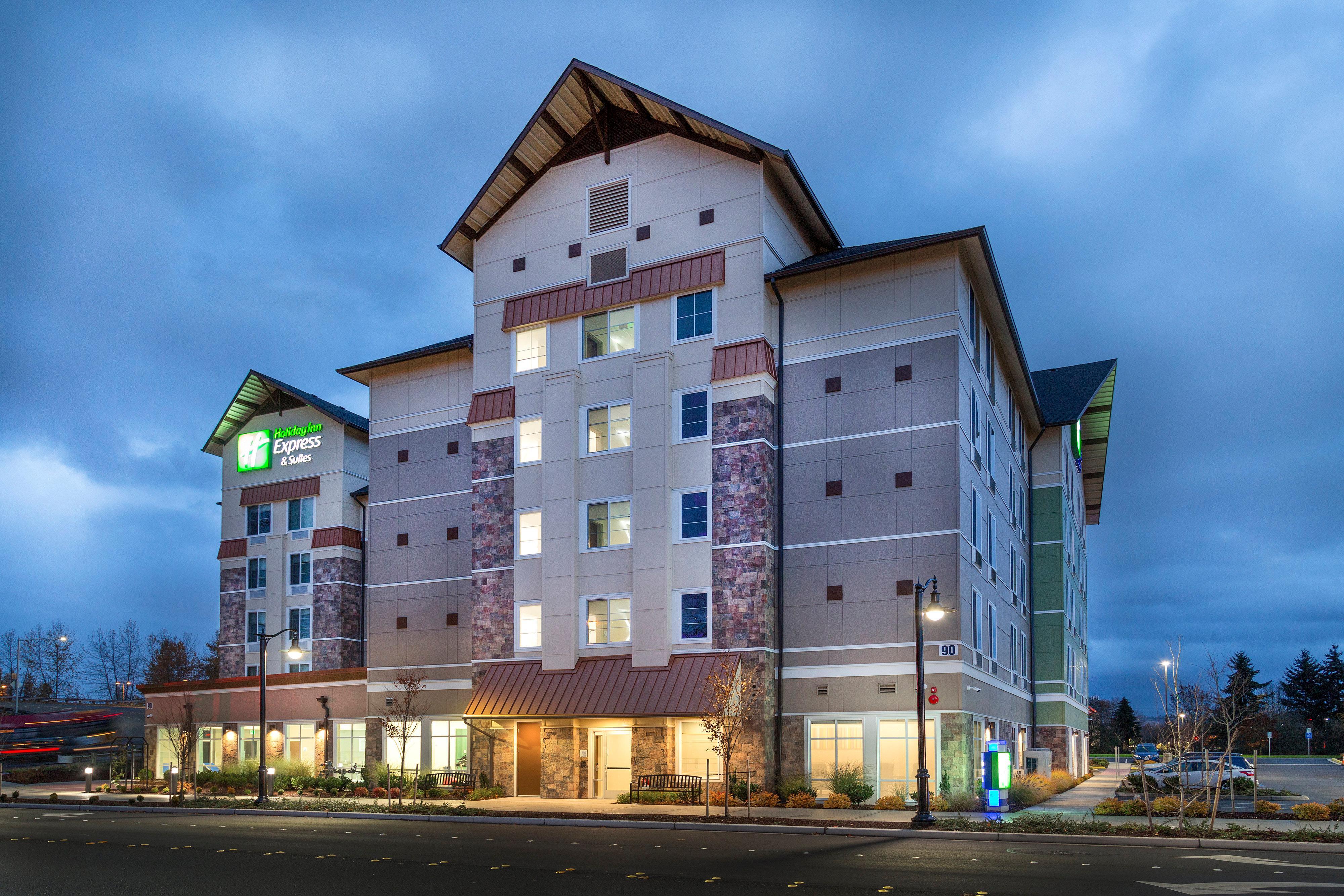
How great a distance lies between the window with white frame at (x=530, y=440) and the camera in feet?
121

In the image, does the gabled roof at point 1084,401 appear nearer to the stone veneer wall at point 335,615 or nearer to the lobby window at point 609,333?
the lobby window at point 609,333

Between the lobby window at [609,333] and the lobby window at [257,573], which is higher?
the lobby window at [609,333]

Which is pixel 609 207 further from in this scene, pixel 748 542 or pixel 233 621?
pixel 233 621

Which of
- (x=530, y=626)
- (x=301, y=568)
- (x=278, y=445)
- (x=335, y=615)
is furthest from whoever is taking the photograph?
(x=278, y=445)

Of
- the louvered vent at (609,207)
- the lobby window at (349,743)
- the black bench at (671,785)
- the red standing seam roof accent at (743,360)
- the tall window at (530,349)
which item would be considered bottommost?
the lobby window at (349,743)

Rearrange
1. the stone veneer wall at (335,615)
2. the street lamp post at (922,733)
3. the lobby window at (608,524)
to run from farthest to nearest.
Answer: the stone veneer wall at (335,615)
the lobby window at (608,524)
the street lamp post at (922,733)

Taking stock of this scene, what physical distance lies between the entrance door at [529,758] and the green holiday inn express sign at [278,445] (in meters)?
23.1

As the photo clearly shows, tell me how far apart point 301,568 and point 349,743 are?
11.5 metres

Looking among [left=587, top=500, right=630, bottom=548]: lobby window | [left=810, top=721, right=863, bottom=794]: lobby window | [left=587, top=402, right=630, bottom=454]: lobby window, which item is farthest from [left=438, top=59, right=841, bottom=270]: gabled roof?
[left=810, top=721, right=863, bottom=794]: lobby window

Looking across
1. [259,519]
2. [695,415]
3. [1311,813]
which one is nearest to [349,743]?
[259,519]

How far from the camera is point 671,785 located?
31.5 meters

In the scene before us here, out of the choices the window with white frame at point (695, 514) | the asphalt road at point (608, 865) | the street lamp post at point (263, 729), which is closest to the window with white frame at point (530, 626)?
the window with white frame at point (695, 514)

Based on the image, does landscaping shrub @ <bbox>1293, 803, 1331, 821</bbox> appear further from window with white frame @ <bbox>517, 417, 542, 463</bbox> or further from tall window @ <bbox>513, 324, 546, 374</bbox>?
tall window @ <bbox>513, 324, 546, 374</bbox>

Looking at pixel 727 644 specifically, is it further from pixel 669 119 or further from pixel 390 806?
pixel 669 119
